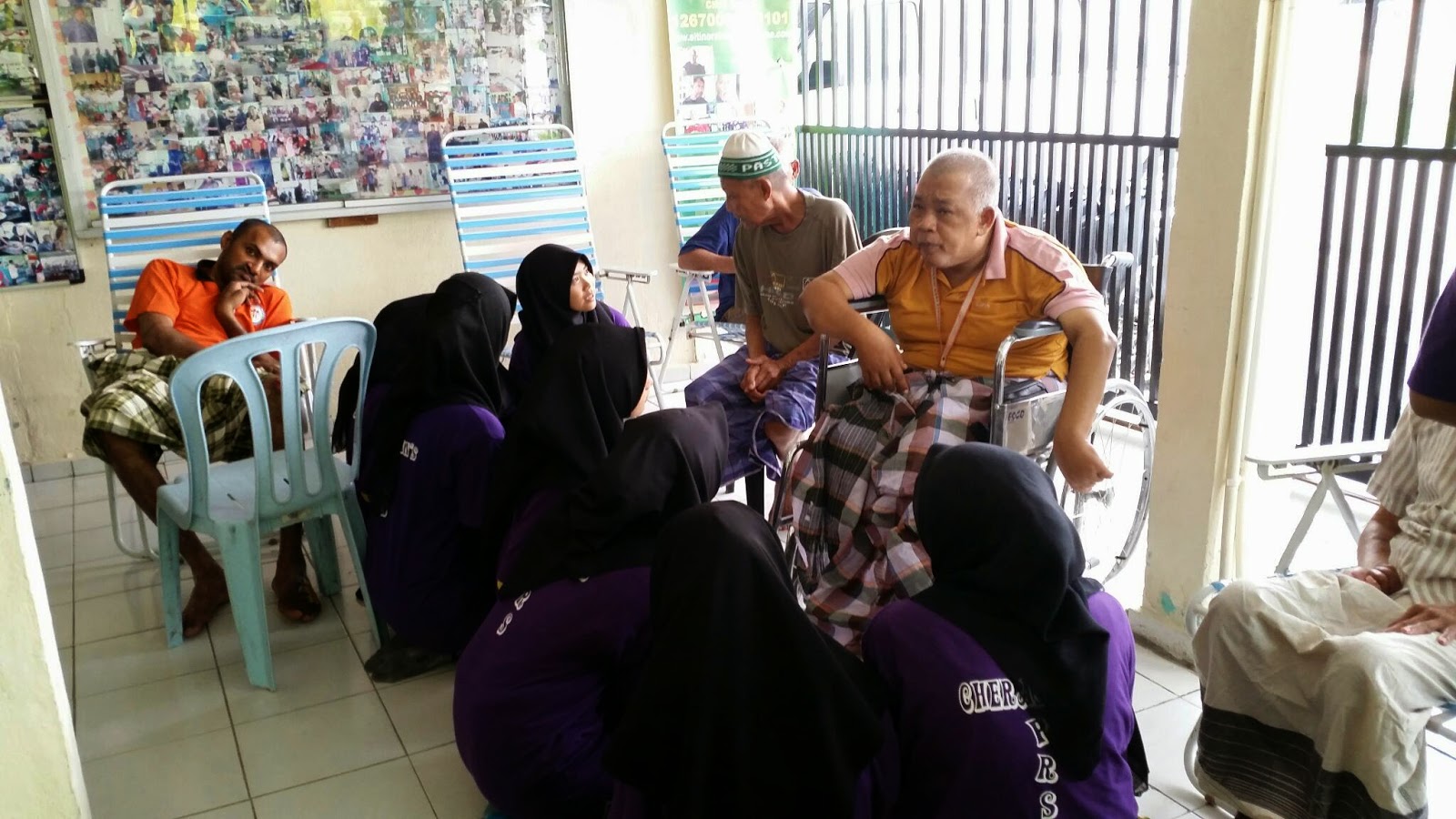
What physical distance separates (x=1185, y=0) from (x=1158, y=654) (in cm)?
210

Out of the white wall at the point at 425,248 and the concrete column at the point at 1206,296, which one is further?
the white wall at the point at 425,248

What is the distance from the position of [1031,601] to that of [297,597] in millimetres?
2244

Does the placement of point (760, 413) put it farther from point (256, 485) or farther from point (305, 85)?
point (305, 85)

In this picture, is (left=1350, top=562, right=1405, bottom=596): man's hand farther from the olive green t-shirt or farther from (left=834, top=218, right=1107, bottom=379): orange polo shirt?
the olive green t-shirt

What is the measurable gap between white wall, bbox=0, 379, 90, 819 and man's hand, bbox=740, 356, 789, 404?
1614mm

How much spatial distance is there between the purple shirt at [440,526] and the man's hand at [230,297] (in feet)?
3.76

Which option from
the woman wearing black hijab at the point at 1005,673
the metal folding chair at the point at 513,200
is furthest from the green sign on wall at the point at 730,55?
the woman wearing black hijab at the point at 1005,673

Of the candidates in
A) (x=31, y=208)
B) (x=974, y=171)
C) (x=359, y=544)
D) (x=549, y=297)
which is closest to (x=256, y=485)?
(x=359, y=544)

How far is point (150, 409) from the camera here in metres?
2.96

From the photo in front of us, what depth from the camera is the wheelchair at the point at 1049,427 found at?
Answer: 214 cm

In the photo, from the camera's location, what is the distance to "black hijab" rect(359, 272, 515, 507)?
2.50m

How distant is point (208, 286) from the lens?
3352mm

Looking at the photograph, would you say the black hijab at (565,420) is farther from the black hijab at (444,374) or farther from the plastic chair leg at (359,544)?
the plastic chair leg at (359,544)

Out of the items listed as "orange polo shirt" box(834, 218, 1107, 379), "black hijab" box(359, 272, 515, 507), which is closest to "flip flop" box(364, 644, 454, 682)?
"black hijab" box(359, 272, 515, 507)
